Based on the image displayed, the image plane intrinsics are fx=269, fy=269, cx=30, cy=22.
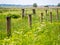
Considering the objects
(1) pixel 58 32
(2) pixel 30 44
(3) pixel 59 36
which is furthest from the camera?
(1) pixel 58 32

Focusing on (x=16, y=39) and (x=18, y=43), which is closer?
(x=18, y=43)

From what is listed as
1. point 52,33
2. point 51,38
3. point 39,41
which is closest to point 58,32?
point 52,33

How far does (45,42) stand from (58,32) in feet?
7.00

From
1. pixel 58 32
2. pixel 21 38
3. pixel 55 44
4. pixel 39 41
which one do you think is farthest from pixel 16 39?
pixel 58 32

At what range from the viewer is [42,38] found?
8.73 meters

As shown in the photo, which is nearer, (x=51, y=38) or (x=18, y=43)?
(x=18, y=43)

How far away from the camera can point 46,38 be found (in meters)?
8.73

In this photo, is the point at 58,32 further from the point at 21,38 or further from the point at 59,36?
the point at 21,38

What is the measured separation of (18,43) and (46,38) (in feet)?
3.79

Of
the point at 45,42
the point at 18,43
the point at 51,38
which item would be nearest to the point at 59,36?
the point at 51,38

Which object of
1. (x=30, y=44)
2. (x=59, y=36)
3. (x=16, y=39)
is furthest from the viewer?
(x=59, y=36)

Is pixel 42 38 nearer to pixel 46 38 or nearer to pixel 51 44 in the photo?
pixel 46 38

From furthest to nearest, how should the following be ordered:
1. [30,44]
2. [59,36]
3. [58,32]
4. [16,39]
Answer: [58,32] < [59,36] < [16,39] < [30,44]

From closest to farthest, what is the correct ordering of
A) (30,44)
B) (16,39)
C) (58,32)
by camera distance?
(30,44)
(16,39)
(58,32)
